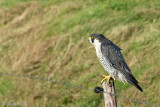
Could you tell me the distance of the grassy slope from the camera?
6.03 m

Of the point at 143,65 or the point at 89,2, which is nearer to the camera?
the point at 143,65

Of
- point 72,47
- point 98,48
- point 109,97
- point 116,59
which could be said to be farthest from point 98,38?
point 72,47

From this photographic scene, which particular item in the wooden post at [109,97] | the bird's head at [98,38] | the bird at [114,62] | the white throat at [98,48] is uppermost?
the bird's head at [98,38]

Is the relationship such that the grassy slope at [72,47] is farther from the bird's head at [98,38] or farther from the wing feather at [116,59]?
the bird's head at [98,38]

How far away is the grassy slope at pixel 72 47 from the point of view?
6031mm

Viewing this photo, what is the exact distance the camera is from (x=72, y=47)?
757 centimetres

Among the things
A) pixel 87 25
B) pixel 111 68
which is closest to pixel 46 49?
pixel 87 25

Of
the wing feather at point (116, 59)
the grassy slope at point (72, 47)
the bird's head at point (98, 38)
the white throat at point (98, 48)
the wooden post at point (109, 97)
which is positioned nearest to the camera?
the wooden post at point (109, 97)

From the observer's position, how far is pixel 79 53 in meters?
7.27

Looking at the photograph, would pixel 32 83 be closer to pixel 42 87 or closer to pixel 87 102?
pixel 42 87

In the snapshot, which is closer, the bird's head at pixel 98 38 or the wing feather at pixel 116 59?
the wing feather at pixel 116 59

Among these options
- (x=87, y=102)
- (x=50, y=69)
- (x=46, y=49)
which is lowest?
(x=87, y=102)

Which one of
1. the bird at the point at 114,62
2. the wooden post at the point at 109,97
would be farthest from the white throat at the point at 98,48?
the wooden post at the point at 109,97

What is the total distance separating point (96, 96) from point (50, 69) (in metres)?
1.75
